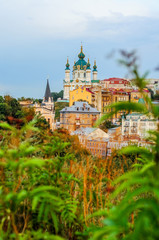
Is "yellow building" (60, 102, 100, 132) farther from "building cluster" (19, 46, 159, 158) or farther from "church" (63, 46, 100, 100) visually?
"church" (63, 46, 100, 100)

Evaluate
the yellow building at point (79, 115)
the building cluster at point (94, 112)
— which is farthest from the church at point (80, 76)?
the yellow building at point (79, 115)

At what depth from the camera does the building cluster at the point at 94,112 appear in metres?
11.2

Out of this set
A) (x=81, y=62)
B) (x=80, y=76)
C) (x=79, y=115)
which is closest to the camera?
(x=79, y=115)

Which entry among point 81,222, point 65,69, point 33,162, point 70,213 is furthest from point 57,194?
point 65,69

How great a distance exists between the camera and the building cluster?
441 inches

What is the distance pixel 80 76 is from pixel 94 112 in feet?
130

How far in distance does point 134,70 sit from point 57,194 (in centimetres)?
127

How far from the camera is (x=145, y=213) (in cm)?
142

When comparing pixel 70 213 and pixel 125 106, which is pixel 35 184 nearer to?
pixel 70 213

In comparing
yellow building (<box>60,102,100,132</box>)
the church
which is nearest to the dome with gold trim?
the church

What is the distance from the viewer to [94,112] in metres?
33.2

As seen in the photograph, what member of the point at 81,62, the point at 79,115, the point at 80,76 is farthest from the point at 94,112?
the point at 81,62

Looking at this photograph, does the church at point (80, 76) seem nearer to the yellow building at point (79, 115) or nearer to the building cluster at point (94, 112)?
the building cluster at point (94, 112)

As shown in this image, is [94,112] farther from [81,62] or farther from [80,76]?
[81,62]
